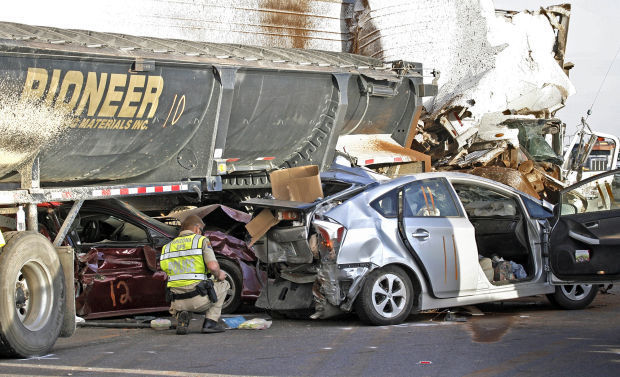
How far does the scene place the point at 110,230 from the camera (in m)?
9.80

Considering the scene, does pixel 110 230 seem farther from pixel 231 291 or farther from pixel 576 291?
pixel 576 291

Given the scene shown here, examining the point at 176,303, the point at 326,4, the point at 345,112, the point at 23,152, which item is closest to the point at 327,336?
the point at 176,303

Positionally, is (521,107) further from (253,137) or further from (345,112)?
(253,137)

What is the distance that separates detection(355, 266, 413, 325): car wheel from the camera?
27.0ft

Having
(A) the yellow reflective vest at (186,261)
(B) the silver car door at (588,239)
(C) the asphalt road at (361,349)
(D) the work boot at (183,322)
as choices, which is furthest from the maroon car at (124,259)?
(B) the silver car door at (588,239)

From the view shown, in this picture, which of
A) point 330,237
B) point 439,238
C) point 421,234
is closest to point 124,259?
point 330,237

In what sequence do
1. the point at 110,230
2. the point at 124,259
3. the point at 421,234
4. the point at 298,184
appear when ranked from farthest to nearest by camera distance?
1. the point at 110,230
2. the point at 124,259
3. the point at 298,184
4. the point at 421,234

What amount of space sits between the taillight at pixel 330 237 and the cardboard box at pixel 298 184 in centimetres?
68

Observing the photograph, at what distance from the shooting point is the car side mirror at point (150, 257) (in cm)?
955

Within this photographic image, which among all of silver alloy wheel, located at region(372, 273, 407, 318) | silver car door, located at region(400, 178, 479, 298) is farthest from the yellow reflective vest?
silver car door, located at region(400, 178, 479, 298)

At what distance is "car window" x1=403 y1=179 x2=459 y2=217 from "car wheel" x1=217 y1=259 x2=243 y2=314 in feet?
7.71

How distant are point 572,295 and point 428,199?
2021 millimetres

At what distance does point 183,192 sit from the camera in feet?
36.0

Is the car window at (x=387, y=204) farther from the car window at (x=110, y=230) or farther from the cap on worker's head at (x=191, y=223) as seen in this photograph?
the car window at (x=110, y=230)
